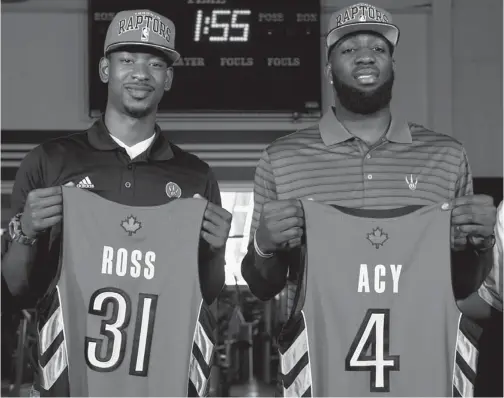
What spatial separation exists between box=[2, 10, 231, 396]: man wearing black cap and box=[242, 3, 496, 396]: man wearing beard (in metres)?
0.22

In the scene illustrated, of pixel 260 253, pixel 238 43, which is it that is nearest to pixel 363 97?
pixel 260 253

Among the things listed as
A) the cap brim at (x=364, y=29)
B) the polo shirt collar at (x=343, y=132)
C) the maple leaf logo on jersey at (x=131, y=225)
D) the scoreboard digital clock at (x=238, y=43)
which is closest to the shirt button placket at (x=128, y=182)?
the maple leaf logo on jersey at (x=131, y=225)

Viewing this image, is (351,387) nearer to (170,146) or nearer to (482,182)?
(170,146)

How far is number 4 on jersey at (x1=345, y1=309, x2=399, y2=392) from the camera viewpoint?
250 cm

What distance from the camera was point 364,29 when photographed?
2850 millimetres

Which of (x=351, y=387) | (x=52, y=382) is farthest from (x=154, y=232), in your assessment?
(x=351, y=387)

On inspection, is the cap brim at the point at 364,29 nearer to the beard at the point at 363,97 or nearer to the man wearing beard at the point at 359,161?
the man wearing beard at the point at 359,161

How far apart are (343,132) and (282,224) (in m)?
0.49

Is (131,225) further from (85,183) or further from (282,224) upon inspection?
(282,224)

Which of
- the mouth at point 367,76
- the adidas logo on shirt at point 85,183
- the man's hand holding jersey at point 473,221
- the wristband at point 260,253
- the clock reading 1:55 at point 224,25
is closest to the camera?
the man's hand holding jersey at point 473,221

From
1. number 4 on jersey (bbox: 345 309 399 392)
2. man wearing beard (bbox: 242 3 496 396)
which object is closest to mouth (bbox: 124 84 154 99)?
man wearing beard (bbox: 242 3 496 396)

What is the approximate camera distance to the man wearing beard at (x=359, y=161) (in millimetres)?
2699

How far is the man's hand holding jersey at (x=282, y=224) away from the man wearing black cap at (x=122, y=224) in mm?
144

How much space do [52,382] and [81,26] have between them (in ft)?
12.0
